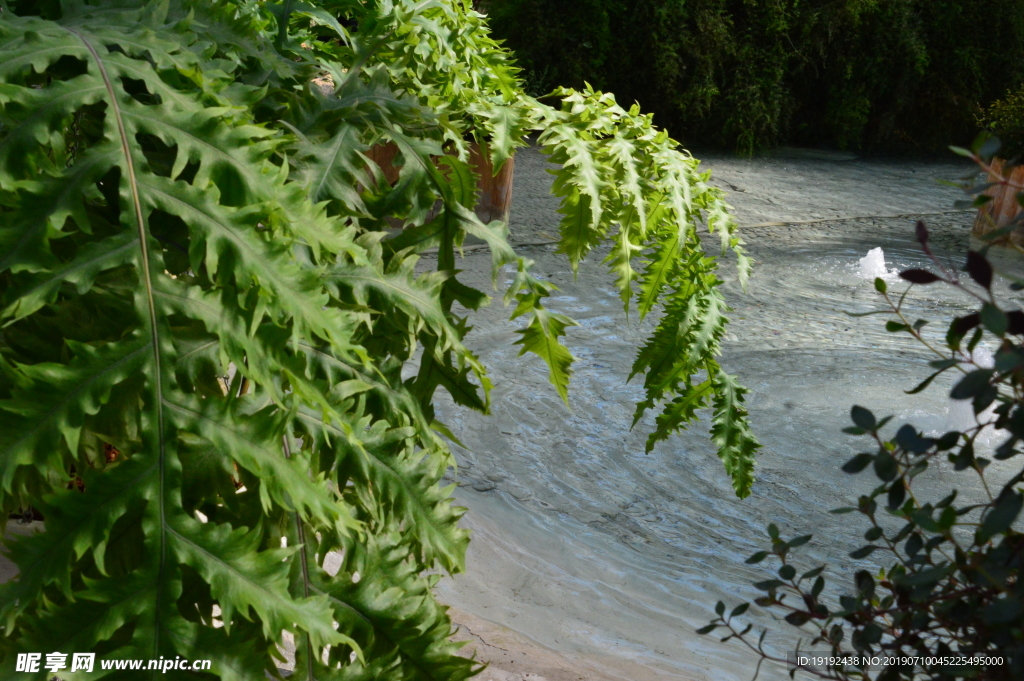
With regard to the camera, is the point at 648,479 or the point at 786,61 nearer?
the point at 648,479

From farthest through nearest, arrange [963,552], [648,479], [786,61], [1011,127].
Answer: [786,61]
[1011,127]
[648,479]
[963,552]

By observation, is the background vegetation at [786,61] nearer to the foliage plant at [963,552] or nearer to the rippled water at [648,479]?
the rippled water at [648,479]

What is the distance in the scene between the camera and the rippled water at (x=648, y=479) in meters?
1.82

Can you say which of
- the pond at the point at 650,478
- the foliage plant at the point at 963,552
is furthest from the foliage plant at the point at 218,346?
the pond at the point at 650,478

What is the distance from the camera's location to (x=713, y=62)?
24.4 ft

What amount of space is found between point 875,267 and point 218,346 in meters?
4.21

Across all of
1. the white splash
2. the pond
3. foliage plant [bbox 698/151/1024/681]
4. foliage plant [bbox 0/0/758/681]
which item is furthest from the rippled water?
foliage plant [bbox 698/151/1024/681]

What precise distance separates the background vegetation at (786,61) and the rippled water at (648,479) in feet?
13.1

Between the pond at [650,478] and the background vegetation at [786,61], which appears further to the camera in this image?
the background vegetation at [786,61]

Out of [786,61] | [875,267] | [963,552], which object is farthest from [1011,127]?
[963,552]

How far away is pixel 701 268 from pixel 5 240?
0.80 metres

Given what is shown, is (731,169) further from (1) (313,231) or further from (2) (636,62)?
(1) (313,231)

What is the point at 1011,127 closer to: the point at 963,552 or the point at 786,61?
the point at 786,61

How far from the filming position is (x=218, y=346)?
59cm
